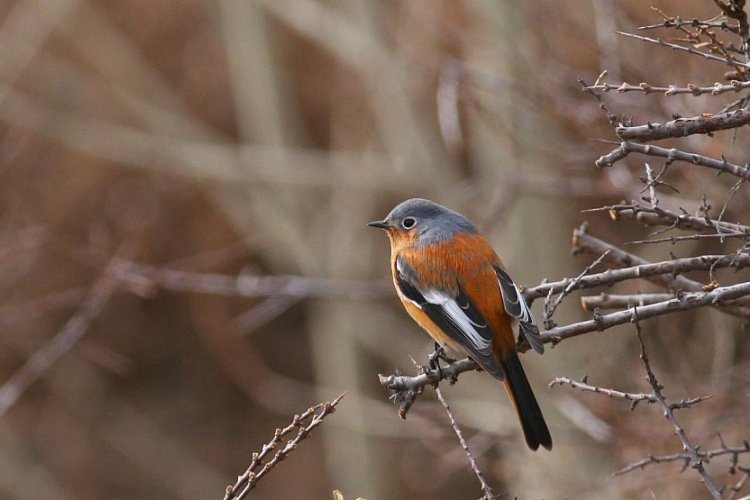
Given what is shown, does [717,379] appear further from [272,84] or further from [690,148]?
[272,84]

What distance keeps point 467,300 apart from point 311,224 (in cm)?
677

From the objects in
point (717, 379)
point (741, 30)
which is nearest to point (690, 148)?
point (717, 379)

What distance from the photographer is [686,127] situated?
102 inches

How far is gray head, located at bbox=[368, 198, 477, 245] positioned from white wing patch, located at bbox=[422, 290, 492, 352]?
15.2 inches

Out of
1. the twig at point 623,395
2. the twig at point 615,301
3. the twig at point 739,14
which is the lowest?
the twig at point 615,301

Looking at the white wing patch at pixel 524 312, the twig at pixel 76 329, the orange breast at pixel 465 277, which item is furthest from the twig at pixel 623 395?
the twig at pixel 76 329

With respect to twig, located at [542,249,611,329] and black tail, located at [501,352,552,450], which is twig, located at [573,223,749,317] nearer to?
twig, located at [542,249,611,329]

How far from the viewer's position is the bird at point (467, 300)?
427 cm

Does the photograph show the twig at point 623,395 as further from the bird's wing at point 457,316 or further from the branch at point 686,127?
the bird's wing at point 457,316

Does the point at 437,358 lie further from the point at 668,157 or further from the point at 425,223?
the point at 668,157

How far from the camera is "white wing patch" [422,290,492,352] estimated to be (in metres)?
4.31

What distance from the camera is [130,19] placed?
14.1m

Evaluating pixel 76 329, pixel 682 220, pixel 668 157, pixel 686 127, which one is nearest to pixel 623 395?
pixel 682 220

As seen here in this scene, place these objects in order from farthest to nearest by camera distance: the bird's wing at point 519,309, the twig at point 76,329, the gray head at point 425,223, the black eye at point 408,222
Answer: the twig at point 76,329
the black eye at point 408,222
the gray head at point 425,223
the bird's wing at point 519,309
